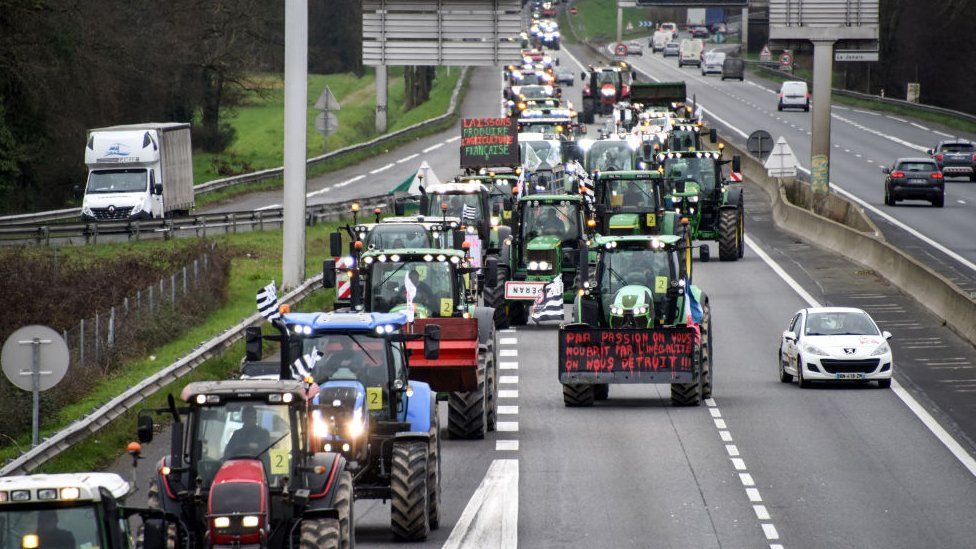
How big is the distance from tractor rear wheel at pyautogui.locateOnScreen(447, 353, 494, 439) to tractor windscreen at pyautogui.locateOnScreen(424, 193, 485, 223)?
48.8ft

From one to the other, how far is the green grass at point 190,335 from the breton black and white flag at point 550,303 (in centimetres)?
470

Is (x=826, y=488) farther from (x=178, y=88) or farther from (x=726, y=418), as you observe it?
(x=178, y=88)

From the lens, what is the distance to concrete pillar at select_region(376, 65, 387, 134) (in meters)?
85.6

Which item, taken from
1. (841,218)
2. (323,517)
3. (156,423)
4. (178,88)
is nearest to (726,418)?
(156,423)

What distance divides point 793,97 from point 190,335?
6945cm

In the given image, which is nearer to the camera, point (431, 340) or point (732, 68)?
point (431, 340)

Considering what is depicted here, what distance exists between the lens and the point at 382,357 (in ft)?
61.2

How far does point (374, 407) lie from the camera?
1859 centimetres

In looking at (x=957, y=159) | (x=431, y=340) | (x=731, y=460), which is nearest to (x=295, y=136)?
(x=731, y=460)

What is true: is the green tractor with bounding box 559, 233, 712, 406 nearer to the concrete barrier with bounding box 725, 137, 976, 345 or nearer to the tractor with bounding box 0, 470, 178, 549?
the concrete barrier with bounding box 725, 137, 976, 345

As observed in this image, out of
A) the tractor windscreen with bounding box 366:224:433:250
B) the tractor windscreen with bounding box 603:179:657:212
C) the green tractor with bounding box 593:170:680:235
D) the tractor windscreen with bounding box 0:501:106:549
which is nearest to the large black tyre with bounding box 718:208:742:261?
the green tractor with bounding box 593:170:680:235

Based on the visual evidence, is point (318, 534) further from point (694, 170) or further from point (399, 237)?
point (694, 170)

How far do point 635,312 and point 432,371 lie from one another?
18.9ft

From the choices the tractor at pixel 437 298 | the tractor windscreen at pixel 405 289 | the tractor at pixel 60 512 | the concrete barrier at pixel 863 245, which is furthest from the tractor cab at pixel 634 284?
the tractor at pixel 60 512
